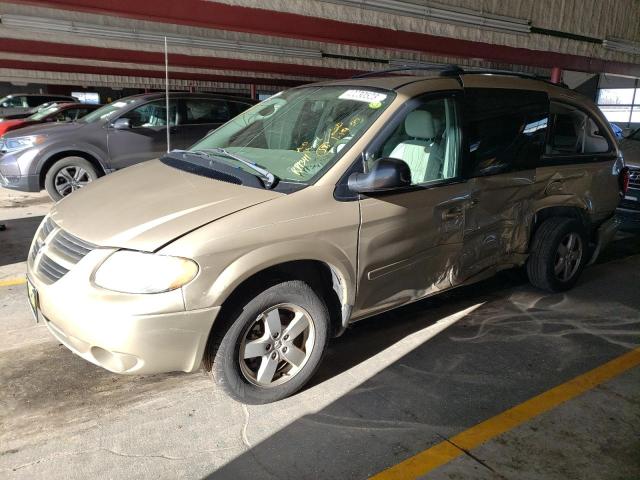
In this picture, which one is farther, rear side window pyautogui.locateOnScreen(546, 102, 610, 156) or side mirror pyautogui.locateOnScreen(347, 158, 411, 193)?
rear side window pyautogui.locateOnScreen(546, 102, 610, 156)

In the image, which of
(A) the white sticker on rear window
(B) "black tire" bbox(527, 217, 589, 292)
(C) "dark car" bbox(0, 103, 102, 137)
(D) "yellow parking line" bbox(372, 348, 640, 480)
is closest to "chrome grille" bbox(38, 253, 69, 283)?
(D) "yellow parking line" bbox(372, 348, 640, 480)

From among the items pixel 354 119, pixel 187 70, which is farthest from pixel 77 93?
pixel 354 119

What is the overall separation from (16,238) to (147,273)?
15.5 feet

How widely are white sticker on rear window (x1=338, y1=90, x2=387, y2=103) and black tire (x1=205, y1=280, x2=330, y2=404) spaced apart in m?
1.33

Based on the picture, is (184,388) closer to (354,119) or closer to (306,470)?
(306,470)

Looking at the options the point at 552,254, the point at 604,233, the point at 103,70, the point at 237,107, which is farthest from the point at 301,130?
the point at 103,70

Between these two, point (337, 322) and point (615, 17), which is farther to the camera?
point (615, 17)

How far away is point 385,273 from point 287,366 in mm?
827

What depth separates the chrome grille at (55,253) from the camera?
271 centimetres

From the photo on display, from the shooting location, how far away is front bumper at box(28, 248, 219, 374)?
2.51 metres

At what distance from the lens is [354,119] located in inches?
134

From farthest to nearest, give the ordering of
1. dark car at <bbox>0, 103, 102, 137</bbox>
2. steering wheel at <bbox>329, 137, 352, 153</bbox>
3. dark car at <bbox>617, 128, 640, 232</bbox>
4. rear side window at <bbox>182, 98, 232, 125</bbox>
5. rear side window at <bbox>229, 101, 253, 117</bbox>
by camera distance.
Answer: dark car at <bbox>0, 103, 102, 137</bbox> → rear side window at <bbox>229, 101, 253, 117</bbox> → rear side window at <bbox>182, 98, 232, 125</bbox> → dark car at <bbox>617, 128, 640, 232</bbox> → steering wheel at <bbox>329, 137, 352, 153</bbox>

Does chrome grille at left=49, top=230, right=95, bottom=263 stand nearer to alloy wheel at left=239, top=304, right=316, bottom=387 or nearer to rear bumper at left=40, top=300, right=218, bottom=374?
rear bumper at left=40, top=300, right=218, bottom=374

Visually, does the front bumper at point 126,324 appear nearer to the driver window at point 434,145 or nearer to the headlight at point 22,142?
the driver window at point 434,145
